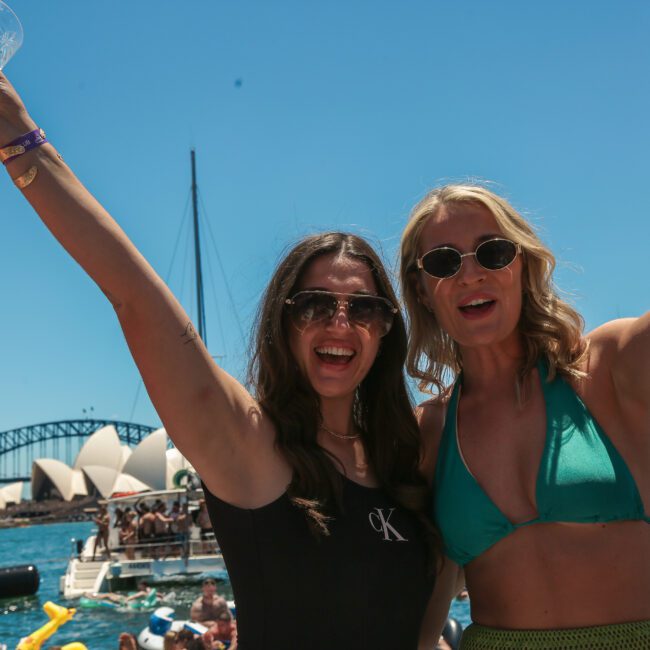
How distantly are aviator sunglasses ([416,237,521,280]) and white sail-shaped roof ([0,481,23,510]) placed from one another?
9610 cm

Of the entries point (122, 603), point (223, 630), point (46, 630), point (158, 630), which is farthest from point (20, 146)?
point (122, 603)

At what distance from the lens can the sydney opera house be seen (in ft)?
143

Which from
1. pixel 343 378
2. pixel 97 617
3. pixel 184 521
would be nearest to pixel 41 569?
pixel 184 521

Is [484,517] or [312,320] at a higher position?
[312,320]

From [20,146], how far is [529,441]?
4.82 feet

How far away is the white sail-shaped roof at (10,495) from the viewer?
299 ft

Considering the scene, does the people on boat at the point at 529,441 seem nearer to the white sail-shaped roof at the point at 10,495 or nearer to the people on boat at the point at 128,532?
the people on boat at the point at 128,532

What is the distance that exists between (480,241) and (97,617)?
61.7 feet

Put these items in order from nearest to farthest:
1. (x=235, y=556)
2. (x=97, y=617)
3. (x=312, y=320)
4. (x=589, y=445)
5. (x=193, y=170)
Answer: (x=235, y=556) < (x=589, y=445) < (x=312, y=320) < (x=97, y=617) < (x=193, y=170)

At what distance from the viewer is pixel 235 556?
2.03m

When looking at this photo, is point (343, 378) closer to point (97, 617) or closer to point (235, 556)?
point (235, 556)

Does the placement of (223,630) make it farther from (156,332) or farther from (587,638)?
(156,332)

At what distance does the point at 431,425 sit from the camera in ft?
8.74

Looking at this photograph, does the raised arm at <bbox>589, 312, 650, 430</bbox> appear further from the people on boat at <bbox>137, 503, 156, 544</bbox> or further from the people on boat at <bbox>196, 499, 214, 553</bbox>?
the people on boat at <bbox>137, 503, 156, 544</bbox>
